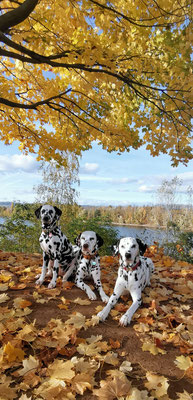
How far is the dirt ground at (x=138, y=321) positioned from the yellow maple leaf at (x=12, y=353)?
13 cm

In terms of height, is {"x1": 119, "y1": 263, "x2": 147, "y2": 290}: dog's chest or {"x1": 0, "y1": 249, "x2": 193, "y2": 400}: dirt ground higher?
{"x1": 119, "y1": 263, "x2": 147, "y2": 290}: dog's chest

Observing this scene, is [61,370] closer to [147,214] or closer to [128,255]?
[128,255]

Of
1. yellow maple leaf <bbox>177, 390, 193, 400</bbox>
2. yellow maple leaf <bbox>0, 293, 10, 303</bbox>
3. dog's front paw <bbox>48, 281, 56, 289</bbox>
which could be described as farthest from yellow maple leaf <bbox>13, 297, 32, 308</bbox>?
yellow maple leaf <bbox>177, 390, 193, 400</bbox>

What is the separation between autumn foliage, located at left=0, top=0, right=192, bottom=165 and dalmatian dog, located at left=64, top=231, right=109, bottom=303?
10.4 ft

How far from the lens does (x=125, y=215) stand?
2214 cm

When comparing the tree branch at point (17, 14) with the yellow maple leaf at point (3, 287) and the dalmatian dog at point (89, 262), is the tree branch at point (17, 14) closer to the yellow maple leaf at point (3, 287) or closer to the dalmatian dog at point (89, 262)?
the dalmatian dog at point (89, 262)

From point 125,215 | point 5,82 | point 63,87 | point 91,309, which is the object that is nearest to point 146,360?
point 91,309

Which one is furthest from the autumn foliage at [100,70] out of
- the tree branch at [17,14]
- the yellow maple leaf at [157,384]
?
the yellow maple leaf at [157,384]

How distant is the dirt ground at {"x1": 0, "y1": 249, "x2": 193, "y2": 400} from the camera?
2.85m

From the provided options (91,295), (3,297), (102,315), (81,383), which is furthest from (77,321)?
(3,297)

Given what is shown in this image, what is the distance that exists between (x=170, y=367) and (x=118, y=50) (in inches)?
231

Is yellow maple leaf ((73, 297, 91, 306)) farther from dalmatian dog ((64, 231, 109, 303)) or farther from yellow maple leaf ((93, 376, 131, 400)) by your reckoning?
yellow maple leaf ((93, 376, 131, 400))

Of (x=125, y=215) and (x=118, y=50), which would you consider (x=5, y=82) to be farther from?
(x=125, y=215)

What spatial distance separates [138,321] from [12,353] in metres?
1.75
